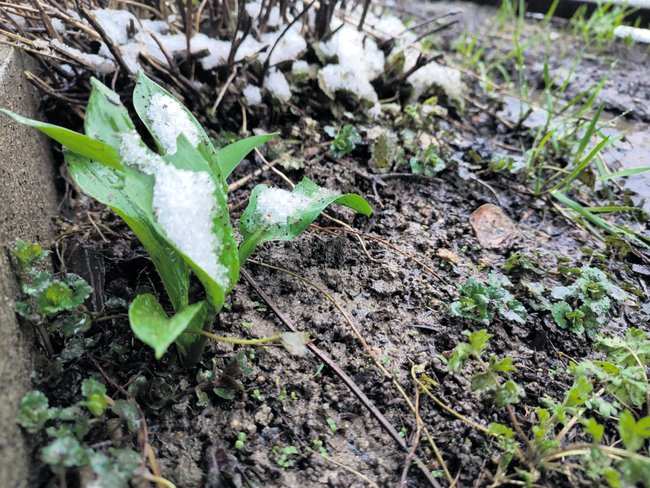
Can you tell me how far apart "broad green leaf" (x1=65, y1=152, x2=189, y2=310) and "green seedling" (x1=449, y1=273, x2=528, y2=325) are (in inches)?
27.3

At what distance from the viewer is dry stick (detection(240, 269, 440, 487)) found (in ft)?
3.59

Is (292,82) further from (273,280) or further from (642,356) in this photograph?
(642,356)

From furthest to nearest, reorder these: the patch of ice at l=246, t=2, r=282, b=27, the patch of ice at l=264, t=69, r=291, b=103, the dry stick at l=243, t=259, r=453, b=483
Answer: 1. the patch of ice at l=246, t=2, r=282, b=27
2. the patch of ice at l=264, t=69, r=291, b=103
3. the dry stick at l=243, t=259, r=453, b=483

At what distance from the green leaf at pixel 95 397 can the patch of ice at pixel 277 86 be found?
1245 mm

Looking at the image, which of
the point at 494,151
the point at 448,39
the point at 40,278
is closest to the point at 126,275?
the point at 40,278

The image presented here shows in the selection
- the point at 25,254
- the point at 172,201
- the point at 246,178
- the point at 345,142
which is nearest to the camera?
the point at 172,201

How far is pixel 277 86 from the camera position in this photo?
1.93m

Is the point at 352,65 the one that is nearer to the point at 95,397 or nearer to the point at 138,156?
the point at 138,156

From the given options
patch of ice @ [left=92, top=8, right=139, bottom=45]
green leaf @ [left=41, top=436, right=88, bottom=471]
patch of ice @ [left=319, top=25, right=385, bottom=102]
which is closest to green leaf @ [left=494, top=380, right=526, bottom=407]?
green leaf @ [left=41, top=436, right=88, bottom=471]

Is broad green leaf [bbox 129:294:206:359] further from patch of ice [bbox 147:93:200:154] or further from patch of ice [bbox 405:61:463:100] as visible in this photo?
patch of ice [bbox 405:61:463:100]

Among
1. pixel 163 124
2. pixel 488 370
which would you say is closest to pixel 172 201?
pixel 163 124

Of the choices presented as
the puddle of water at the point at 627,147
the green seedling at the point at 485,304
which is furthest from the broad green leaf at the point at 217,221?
the puddle of water at the point at 627,147

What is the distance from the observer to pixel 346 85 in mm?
1989

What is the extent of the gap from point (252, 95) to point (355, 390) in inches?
45.2
